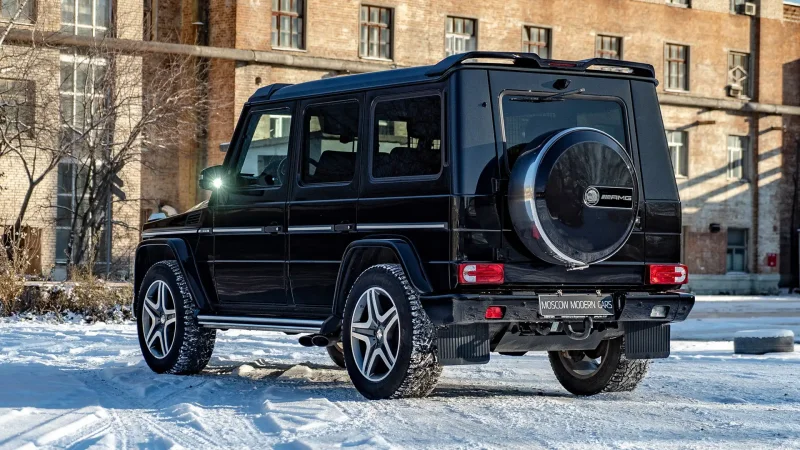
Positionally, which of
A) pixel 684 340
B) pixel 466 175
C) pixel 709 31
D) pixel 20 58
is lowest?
pixel 684 340

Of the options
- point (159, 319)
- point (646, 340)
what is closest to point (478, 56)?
point (646, 340)

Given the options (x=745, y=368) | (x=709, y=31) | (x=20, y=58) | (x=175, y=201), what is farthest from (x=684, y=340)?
(x=709, y=31)

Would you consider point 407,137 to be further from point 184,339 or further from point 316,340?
point 184,339

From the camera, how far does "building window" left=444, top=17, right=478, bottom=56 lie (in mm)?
40875

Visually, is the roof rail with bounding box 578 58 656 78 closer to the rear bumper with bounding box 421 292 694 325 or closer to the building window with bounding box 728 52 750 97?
the rear bumper with bounding box 421 292 694 325

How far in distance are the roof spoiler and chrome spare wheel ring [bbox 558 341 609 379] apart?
1.94 meters

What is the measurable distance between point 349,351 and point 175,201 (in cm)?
3070

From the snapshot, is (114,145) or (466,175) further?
(114,145)

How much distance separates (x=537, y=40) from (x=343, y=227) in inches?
1346

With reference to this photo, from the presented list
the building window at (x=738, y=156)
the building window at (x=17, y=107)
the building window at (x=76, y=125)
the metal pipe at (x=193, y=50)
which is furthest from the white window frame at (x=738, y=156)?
the building window at (x=17, y=107)

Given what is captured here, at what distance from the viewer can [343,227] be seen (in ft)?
30.3

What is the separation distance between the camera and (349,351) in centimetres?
891

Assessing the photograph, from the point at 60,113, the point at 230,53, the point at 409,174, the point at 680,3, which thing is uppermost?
the point at 680,3

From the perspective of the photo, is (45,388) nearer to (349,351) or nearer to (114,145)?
(349,351)
